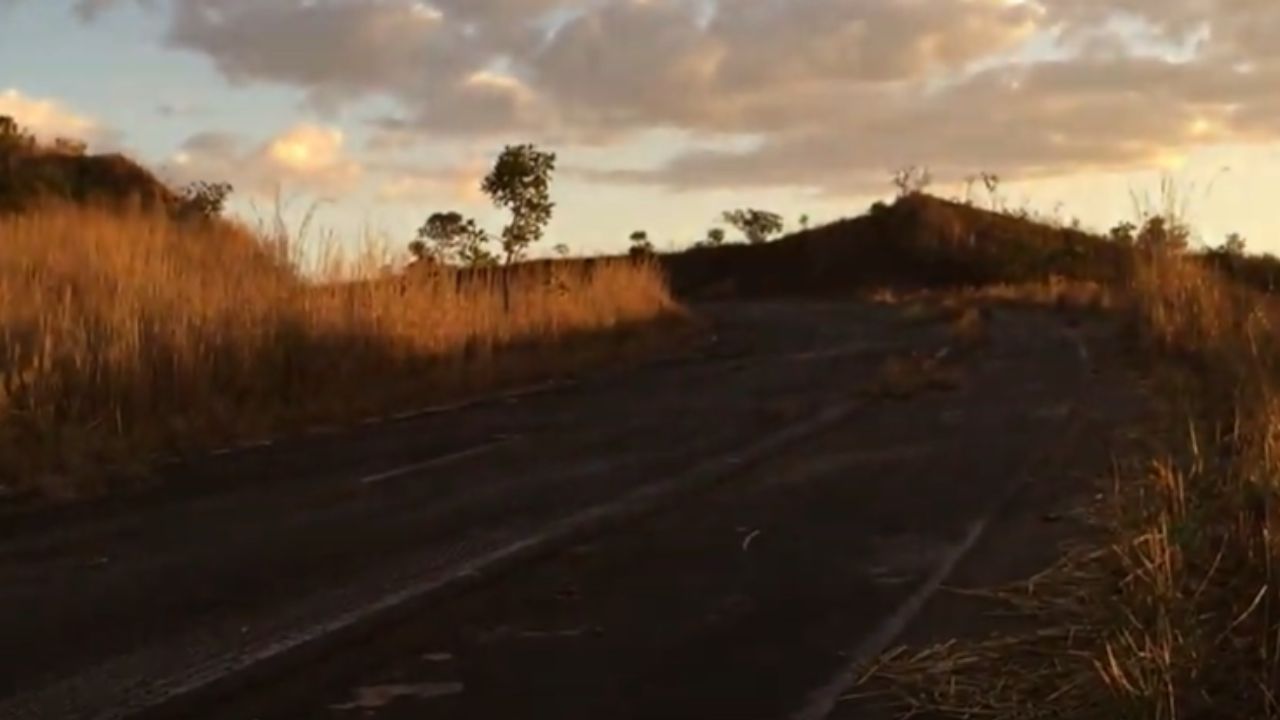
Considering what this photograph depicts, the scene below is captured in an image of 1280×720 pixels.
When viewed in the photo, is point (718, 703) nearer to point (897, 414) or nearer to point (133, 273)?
point (897, 414)

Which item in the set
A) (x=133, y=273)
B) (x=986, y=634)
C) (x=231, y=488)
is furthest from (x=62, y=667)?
(x=133, y=273)

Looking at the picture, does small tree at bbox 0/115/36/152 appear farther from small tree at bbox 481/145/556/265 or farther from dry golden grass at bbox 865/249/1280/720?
dry golden grass at bbox 865/249/1280/720

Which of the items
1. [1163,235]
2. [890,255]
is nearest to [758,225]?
[890,255]

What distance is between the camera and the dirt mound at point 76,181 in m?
27.8

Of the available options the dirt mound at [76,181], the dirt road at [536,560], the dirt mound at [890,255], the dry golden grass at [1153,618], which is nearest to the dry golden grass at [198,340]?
the dirt road at [536,560]

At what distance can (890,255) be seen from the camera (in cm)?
7544

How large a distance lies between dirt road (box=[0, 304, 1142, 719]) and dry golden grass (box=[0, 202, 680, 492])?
124 centimetres

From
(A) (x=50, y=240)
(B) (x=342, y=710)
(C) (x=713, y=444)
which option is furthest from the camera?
(A) (x=50, y=240)

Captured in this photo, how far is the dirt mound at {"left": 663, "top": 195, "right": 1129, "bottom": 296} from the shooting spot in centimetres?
7081

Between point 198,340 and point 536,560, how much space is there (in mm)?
9601

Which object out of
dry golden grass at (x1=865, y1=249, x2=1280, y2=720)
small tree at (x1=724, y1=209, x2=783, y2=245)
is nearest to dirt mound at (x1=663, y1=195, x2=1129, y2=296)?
small tree at (x1=724, y1=209, x2=783, y2=245)

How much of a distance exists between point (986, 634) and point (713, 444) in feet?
22.8

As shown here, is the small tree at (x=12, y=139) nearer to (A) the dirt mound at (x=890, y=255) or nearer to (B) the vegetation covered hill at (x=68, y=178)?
(B) the vegetation covered hill at (x=68, y=178)

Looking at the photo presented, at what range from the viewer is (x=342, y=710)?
5.70 metres
